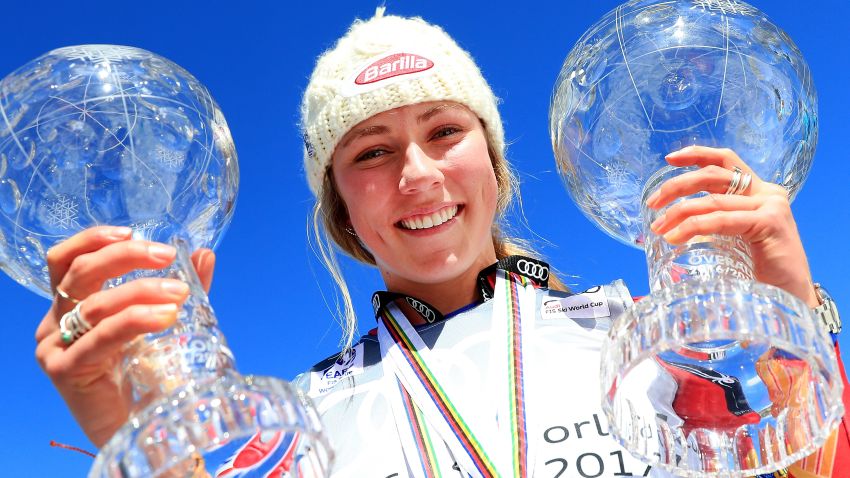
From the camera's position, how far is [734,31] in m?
2.58

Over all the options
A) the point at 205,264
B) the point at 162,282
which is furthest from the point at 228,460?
the point at 205,264

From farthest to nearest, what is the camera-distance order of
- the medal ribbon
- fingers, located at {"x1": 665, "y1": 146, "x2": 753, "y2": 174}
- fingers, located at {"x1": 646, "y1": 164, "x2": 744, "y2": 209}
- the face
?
the face < the medal ribbon < fingers, located at {"x1": 665, "y1": 146, "x2": 753, "y2": 174} < fingers, located at {"x1": 646, "y1": 164, "x2": 744, "y2": 209}

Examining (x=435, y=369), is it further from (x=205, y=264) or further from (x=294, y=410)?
(x=294, y=410)

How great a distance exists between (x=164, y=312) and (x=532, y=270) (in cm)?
225

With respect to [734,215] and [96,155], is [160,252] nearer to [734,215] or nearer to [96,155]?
[96,155]

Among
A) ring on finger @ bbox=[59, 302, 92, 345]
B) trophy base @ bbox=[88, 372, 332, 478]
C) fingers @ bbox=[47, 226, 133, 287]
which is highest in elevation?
fingers @ bbox=[47, 226, 133, 287]

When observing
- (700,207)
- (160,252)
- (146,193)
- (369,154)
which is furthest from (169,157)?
(700,207)

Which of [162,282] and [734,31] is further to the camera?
[734,31]

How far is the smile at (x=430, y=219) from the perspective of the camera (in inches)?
140

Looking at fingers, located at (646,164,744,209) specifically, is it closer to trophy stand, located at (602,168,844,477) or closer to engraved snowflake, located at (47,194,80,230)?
trophy stand, located at (602,168,844,477)

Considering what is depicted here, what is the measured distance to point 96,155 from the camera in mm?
2312

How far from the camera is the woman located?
2.12m

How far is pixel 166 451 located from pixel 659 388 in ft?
4.16

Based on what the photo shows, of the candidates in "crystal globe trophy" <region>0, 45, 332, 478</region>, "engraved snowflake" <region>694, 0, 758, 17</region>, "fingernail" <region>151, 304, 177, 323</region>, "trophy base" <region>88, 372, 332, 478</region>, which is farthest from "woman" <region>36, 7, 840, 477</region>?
"engraved snowflake" <region>694, 0, 758, 17</region>
